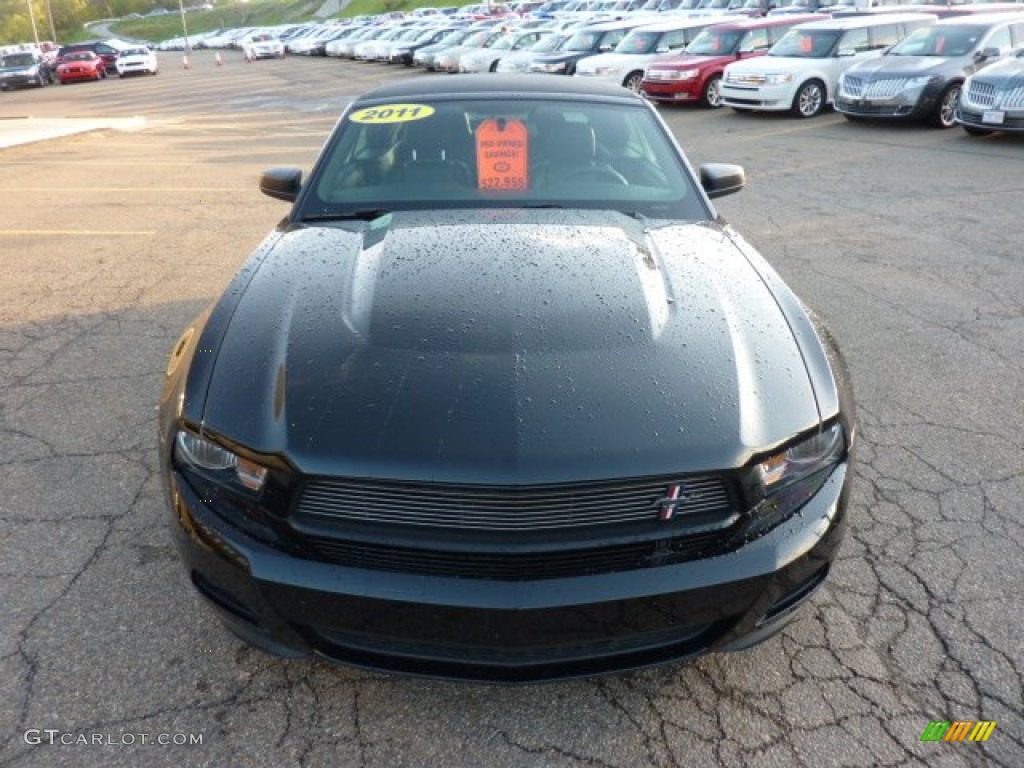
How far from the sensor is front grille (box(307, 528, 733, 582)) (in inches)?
75.5

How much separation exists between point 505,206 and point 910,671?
220 centimetres

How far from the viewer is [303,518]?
1982mm

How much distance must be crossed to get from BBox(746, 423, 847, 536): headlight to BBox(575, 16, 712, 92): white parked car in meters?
16.5

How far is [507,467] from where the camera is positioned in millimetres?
1885

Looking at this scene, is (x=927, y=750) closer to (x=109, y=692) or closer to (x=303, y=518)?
(x=303, y=518)

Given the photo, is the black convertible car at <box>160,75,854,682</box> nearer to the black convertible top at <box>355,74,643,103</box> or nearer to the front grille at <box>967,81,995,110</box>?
the black convertible top at <box>355,74,643,103</box>

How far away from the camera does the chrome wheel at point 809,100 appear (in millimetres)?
14367

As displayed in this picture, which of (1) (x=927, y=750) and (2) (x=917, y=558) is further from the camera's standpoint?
(2) (x=917, y=558)

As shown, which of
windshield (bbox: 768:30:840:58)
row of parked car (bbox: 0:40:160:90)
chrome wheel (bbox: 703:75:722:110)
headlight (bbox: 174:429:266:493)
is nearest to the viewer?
headlight (bbox: 174:429:266:493)

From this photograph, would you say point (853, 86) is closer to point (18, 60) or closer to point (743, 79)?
point (743, 79)

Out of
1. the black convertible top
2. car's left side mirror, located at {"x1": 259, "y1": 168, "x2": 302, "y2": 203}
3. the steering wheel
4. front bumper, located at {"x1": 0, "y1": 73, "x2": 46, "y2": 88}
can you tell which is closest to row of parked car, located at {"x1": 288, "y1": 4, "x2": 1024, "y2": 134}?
the black convertible top

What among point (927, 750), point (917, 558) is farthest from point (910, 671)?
point (917, 558)

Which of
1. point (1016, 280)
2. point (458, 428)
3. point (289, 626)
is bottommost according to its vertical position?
point (1016, 280)

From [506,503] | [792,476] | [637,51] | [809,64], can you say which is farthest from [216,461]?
[637,51]
